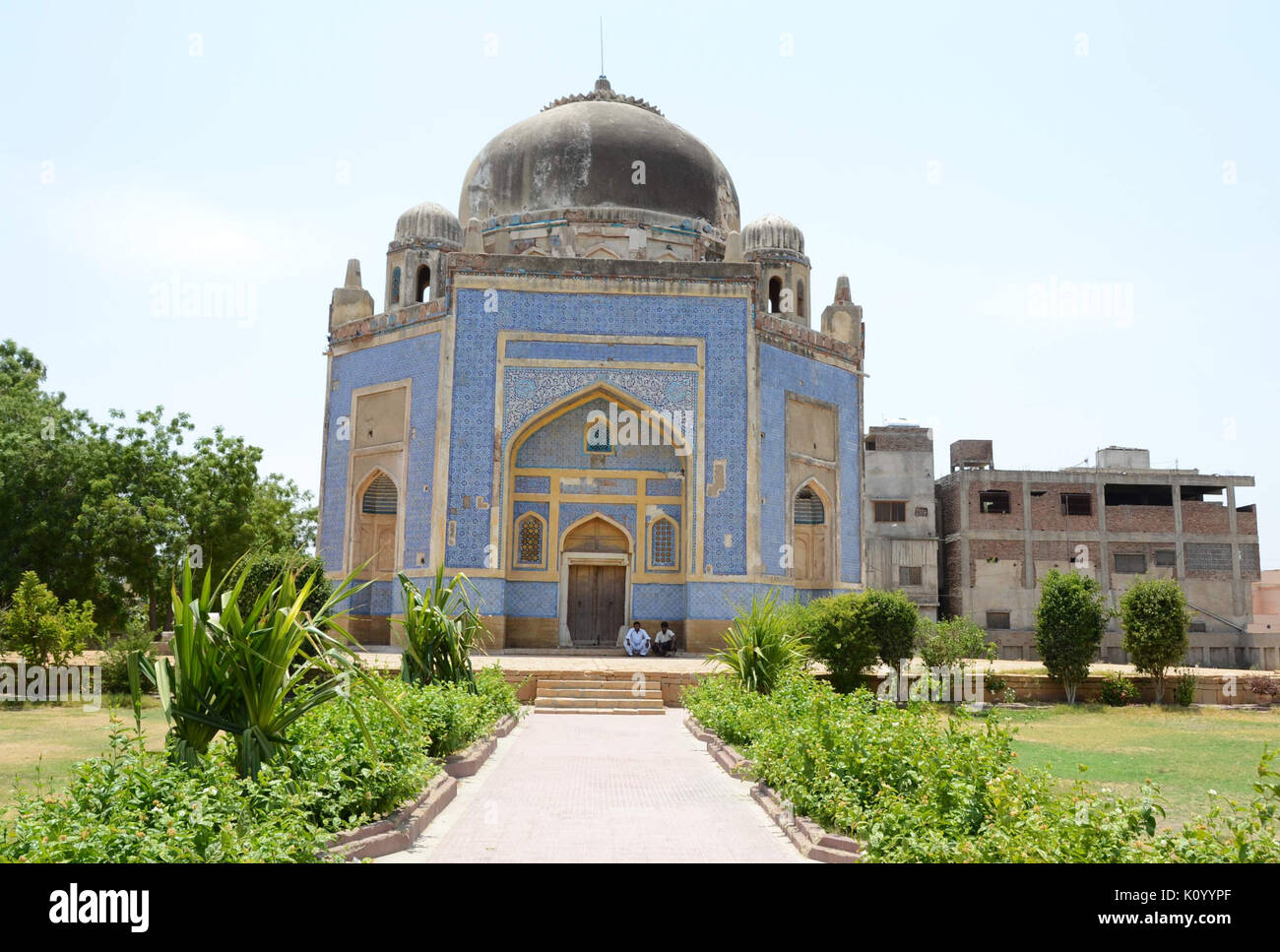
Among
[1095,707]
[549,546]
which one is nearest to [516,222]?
A: [549,546]

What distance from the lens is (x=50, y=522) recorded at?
22.4m

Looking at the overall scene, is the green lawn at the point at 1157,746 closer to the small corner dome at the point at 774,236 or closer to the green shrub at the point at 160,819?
the green shrub at the point at 160,819

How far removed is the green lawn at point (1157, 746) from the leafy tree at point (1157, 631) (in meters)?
0.76

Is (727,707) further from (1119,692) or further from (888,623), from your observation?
(1119,692)

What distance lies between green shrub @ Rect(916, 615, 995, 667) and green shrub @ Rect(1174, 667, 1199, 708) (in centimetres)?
324

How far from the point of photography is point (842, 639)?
15.0 meters

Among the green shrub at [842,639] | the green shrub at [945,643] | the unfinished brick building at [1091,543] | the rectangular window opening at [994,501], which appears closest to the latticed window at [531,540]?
the green shrub at [842,639]

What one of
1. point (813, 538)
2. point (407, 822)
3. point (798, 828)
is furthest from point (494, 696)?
point (813, 538)

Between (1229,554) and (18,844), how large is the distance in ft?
124

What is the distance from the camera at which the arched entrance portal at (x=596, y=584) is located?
20.4 metres

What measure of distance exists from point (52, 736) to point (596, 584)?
1101 cm

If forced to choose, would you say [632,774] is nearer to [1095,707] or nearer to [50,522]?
[1095,707]

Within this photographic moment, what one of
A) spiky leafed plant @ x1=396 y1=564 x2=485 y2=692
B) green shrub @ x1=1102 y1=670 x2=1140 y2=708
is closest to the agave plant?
spiky leafed plant @ x1=396 y1=564 x2=485 y2=692

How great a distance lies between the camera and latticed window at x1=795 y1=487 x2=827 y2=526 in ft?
71.8
